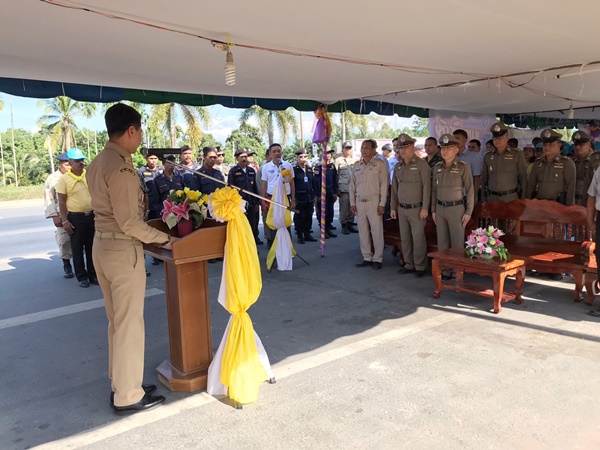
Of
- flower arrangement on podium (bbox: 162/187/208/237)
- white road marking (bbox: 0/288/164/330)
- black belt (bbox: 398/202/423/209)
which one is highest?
flower arrangement on podium (bbox: 162/187/208/237)

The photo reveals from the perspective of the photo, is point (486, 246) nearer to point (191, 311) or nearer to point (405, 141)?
point (405, 141)

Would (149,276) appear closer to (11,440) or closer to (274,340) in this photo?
(274,340)

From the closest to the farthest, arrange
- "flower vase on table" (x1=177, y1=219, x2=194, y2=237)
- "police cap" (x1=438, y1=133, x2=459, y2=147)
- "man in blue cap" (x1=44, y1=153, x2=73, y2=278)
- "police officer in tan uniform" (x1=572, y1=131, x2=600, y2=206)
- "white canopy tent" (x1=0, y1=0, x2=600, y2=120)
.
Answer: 1. "flower vase on table" (x1=177, y1=219, x2=194, y2=237)
2. "white canopy tent" (x1=0, y1=0, x2=600, y2=120)
3. "police cap" (x1=438, y1=133, x2=459, y2=147)
4. "police officer in tan uniform" (x1=572, y1=131, x2=600, y2=206)
5. "man in blue cap" (x1=44, y1=153, x2=73, y2=278)

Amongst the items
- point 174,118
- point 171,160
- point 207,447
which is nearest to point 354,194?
point 171,160

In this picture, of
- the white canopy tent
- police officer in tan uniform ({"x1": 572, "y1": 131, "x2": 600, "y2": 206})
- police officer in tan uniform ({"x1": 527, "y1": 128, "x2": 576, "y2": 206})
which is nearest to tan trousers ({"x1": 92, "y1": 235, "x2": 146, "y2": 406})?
the white canopy tent

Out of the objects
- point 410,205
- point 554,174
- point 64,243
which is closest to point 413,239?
point 410,205

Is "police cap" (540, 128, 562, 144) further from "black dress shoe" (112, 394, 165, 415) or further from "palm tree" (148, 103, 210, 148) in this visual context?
"palm tree" (148, 103, 210, 148)

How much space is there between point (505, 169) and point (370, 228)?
1978mm

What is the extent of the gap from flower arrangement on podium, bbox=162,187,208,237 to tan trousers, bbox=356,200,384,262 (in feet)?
12.0

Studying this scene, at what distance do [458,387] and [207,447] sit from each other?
1.65m

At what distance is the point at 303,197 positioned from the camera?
8617 millimetres

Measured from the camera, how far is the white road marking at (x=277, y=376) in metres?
2.62

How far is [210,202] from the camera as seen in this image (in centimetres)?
299

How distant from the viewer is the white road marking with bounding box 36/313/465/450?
2.62 m
